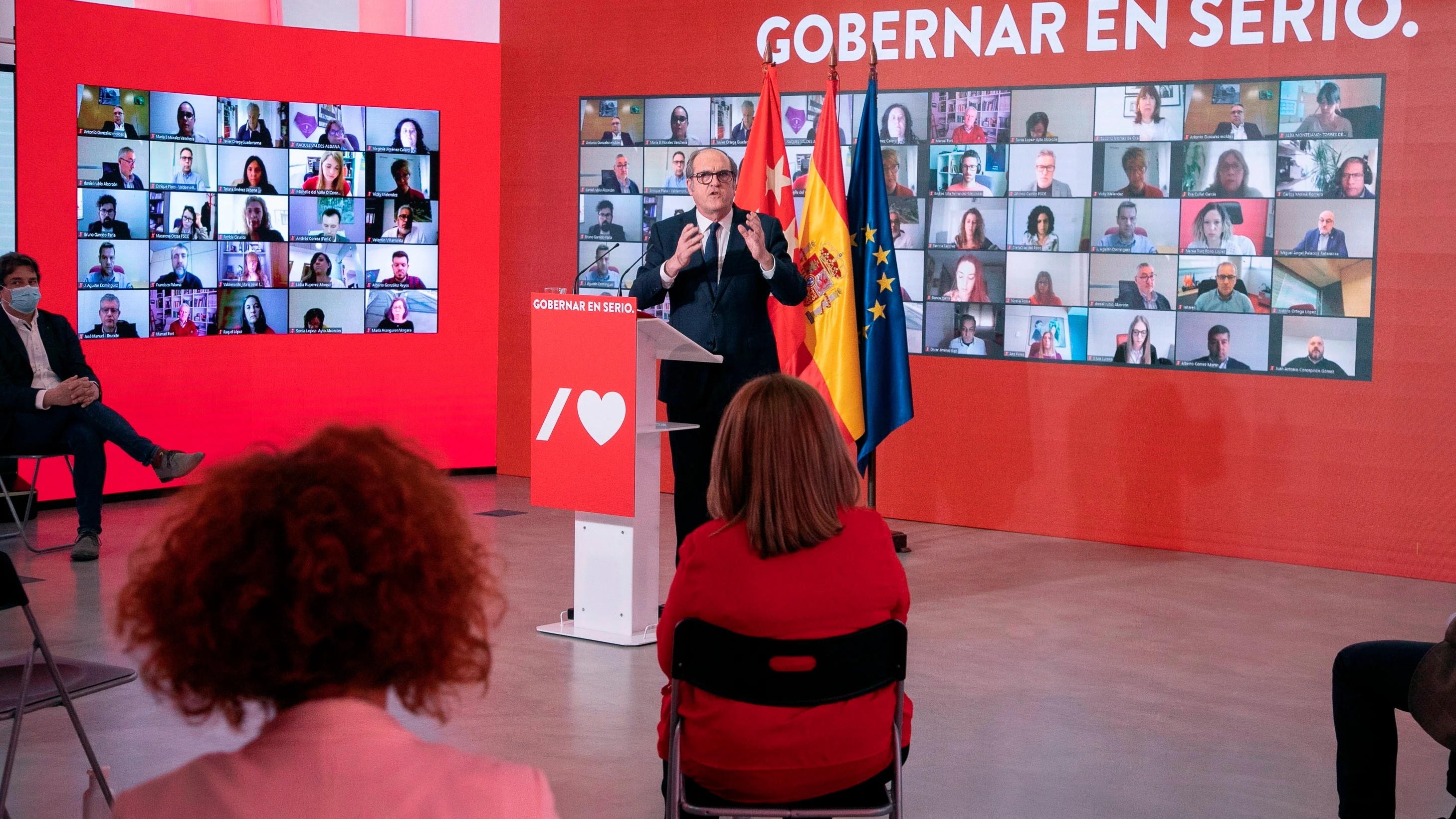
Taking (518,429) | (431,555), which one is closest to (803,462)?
(431,555)

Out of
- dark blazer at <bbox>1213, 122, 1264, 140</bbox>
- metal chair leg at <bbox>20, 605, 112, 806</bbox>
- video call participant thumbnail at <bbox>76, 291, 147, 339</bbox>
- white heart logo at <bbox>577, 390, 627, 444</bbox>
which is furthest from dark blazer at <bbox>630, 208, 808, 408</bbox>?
video call participant thumbnail at <bbox>76, 291, 147, 339</bbox>

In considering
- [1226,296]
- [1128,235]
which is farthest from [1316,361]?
[1128,235]

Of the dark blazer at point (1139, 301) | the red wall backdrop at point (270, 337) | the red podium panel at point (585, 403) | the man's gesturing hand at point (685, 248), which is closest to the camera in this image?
the red podium panel at point (585, 403)

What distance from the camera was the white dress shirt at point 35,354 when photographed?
6.54 metres

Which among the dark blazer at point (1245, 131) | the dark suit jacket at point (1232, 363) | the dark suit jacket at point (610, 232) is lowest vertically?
the dark suit jacket at point (1232, 363)

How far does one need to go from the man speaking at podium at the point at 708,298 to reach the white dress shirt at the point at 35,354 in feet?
10.9

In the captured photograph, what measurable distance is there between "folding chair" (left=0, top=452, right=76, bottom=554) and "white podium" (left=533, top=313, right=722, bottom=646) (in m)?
2.93

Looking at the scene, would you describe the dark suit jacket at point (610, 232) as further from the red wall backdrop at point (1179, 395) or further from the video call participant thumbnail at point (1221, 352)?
the video call participant thumbnail at point (1221, 352)

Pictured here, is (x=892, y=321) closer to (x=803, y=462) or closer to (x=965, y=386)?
(x=965, y=386)

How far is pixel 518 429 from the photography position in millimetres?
9039

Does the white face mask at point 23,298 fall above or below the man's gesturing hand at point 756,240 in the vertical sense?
below

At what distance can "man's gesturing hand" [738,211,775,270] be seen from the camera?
197 inches

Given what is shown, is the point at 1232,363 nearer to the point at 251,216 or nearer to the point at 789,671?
the point at 789,671

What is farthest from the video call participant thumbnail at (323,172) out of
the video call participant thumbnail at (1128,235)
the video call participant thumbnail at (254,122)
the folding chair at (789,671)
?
the folding chair at (789,671)
